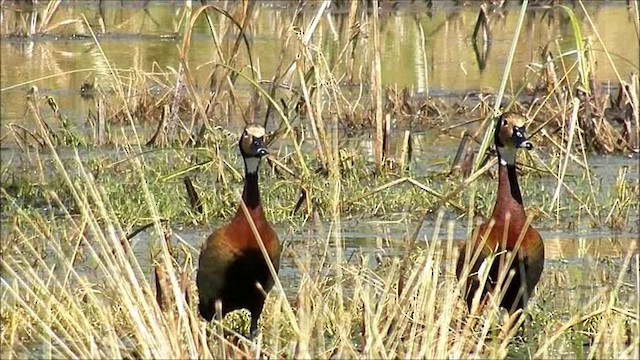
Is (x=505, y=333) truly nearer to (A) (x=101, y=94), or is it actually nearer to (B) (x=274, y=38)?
(A) (x=101, y=94)

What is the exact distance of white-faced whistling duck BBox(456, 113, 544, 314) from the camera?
6.08 m

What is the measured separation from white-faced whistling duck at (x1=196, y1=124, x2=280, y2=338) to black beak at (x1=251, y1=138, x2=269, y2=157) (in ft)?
0.44

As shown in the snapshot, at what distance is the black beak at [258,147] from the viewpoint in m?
6.33

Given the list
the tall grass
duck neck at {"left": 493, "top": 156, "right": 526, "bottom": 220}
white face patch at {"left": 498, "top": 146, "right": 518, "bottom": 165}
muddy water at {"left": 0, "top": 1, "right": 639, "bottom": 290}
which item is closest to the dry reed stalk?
muddy water at {"left": 0, "top": 1, "right": 639, "bottom": 290}

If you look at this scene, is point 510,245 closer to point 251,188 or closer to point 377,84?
point 251,188

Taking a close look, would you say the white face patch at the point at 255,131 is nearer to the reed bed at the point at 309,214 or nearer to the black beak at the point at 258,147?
the black beak at the point at 258,147

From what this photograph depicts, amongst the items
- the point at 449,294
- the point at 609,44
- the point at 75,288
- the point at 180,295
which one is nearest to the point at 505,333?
the point at 449,294

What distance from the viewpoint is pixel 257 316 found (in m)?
6.23

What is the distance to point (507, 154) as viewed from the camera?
6.55 meters

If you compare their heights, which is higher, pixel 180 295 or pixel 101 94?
pixel 180 295

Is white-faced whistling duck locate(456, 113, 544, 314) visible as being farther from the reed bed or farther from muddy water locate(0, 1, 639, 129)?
muddy water locate(0, 1, 639, 129)

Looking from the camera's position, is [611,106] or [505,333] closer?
[505,333]

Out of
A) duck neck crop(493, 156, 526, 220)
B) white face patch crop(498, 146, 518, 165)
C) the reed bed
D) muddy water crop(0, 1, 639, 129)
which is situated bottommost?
muddy water crop(0, 1, 639, 129)

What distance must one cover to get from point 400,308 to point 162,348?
80 cm
